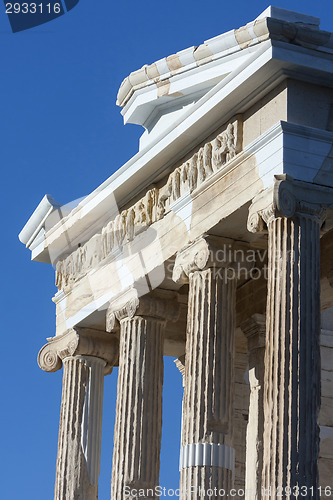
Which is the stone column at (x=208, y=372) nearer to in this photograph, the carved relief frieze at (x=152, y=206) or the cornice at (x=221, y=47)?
the carved relief frieze at (x=152, y=206)

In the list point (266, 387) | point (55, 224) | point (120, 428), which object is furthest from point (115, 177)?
point (266, 387)

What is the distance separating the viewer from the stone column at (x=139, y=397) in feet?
113

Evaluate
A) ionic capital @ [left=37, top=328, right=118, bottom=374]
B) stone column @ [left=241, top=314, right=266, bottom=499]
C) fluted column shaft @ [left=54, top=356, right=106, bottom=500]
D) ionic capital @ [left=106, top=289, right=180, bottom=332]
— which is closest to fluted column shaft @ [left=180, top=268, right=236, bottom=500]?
ionic capital @ [left=106, top=289, right=180, bottom=332]

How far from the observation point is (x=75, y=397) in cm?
3884

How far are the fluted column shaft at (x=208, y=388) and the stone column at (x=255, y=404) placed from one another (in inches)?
163

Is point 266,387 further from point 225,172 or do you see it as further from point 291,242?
point 225,172

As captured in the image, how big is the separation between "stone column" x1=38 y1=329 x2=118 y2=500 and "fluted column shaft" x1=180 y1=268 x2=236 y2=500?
25.3 feet

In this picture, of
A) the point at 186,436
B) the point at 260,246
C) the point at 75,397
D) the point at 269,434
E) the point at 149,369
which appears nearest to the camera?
the point at 269,434

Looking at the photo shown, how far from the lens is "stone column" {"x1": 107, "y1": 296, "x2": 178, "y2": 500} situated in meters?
34.4

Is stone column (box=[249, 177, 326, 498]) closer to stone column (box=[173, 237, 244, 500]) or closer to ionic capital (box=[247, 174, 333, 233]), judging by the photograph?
ionic capital (box=[247, 174, 333, 233])

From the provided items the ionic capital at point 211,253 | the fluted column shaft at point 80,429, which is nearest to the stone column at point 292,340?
the ionic capital at point 211,253

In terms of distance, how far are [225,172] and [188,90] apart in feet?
14.9

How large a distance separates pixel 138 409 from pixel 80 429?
426 centimetres

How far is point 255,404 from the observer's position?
35.8 metres
